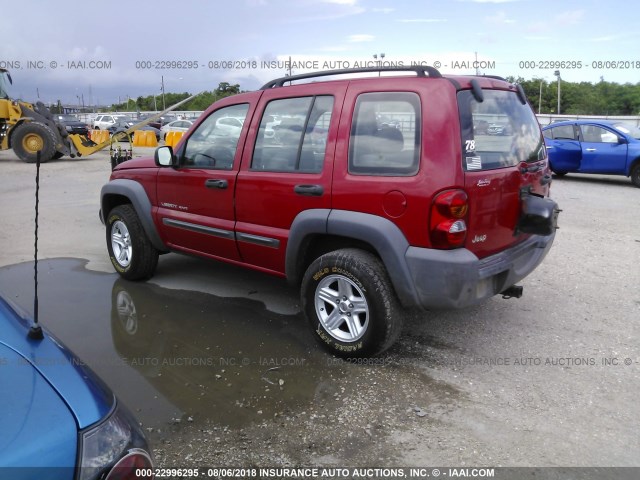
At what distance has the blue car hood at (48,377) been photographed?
1.57 meters

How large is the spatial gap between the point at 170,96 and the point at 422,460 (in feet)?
312

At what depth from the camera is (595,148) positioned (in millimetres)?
12414

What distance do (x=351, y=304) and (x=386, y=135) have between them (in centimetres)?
122

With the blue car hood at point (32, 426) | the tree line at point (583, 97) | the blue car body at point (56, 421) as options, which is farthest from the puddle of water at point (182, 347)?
the tree line at point (583, 97)

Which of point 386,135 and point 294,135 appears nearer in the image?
point 386,135

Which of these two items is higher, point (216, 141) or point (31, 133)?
point (31, 133)

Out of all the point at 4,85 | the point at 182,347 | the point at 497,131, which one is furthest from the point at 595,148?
the point at 4,85

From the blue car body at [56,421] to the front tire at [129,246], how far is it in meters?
3.53

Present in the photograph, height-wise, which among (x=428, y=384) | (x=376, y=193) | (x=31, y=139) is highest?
(x=31, y=139)

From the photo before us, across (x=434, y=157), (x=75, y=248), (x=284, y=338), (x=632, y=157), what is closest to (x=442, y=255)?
(x=434, y=157)

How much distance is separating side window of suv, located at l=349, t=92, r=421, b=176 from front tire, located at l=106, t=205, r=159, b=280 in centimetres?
271

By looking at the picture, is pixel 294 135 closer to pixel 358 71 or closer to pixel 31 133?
pixel 358 71

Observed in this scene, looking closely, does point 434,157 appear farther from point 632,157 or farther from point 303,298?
point 632,157

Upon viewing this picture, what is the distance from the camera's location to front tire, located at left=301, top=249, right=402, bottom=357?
358 cm
